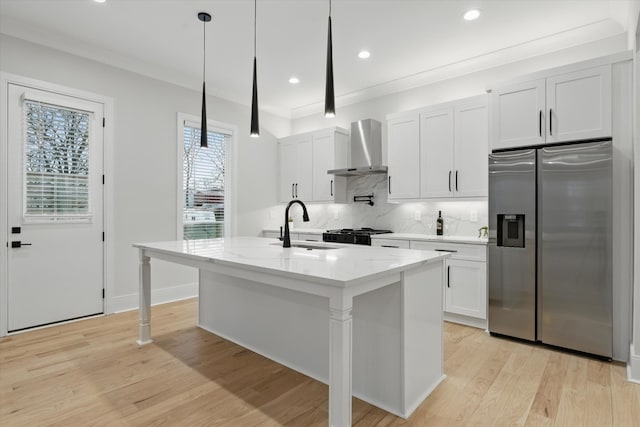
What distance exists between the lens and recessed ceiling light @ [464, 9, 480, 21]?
114 inches

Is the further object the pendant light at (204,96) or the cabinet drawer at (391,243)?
the cabinet drawer at (391,243)

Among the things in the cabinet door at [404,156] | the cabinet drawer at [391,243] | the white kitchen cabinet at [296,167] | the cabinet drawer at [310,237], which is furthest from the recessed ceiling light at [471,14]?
the cabinet drawer at [310,237]

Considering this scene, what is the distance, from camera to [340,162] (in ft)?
16.4

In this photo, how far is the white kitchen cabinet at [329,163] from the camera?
4.93 m

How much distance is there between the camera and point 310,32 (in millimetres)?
3295

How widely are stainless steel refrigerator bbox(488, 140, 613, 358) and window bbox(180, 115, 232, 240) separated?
3587mm

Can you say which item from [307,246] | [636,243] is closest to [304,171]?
[307,246]

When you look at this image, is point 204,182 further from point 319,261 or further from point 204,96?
point 319,261

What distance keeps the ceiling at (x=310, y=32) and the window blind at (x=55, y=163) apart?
2.31 feet

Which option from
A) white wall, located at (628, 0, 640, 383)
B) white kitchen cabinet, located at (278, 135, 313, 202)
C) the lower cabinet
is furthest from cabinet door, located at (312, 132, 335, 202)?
white wall, located at (628, 0, 640, 383)

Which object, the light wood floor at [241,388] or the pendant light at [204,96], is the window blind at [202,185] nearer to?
the pendant light at [204,96]

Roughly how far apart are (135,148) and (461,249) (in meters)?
3.85

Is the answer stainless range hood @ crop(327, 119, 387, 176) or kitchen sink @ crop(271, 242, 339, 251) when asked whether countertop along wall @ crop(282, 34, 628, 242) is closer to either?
stainless range hood @ crop(327, 119, 387, 176)

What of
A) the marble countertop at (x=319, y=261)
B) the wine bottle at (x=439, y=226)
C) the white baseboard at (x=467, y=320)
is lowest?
the white baseboard at (x=467, y=320)
